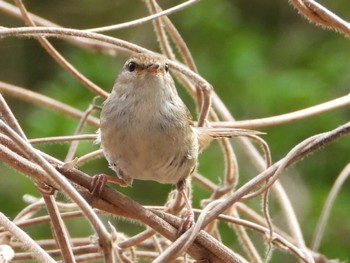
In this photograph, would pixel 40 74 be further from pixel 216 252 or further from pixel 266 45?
pixel 216 252

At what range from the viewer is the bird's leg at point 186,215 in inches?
44.4

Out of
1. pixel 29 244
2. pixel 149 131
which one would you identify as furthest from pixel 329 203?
pixel 29 244

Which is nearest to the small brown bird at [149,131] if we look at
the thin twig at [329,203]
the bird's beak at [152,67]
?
the bird's beak at [152,67]

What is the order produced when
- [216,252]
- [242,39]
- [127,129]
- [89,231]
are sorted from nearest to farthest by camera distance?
[216,252], [127,129], [89,231], [242,39]

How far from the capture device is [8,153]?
41.8 inches

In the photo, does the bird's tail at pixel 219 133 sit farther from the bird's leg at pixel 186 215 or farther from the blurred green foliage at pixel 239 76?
the blurred green foliage at pixel 239 76

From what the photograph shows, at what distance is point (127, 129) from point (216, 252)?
64cm

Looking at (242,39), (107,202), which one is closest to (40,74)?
(242,39)

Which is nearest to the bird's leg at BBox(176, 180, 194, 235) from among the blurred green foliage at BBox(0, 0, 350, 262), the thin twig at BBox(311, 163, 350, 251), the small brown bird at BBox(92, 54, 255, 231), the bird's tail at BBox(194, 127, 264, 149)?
the small brown bird at BBox(92, 54, 255, 231)

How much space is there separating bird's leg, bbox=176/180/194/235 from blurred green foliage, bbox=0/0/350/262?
2.30 m

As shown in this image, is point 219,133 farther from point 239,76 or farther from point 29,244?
point 239,76

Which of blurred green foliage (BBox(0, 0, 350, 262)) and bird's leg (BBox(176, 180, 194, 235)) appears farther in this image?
blurred green foliage (BBox(0, 0, 350, 262))

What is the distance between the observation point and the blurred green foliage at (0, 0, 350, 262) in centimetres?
434

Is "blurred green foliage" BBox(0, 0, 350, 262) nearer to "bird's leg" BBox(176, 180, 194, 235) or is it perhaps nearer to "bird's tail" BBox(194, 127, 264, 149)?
"bird's tail" BBox(194, 127, 264, 149)
